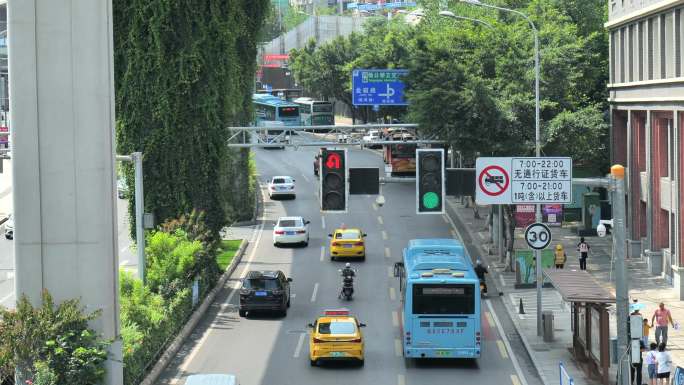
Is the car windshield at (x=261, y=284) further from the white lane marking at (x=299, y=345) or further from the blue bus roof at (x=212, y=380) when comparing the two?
the blue bus roof at (x=212, y=380)

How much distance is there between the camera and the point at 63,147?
92.6ft

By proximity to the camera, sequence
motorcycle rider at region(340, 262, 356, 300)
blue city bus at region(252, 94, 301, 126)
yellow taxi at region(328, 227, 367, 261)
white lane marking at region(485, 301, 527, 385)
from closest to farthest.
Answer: white lane marking at region(485, 301, 527, 385), motorcycle rider at region(340, 262, 356, 300), yellow taxi at region(328, 227, 367, 261), blue city bus at region(252, 94, 301, 126)

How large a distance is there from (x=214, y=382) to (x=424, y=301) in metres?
9.65

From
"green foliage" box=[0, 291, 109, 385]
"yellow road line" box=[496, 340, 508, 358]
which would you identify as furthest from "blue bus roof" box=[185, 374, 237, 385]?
"yellow road line" box=[496, 340, 508, 358]

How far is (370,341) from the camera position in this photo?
40.2 metres

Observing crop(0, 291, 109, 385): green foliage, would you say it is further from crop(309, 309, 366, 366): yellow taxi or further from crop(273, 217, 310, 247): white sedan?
crop(273, 217, 310, 247): white sedan

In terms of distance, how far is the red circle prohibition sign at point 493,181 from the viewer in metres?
35.4

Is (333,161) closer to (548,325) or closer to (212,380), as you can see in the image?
(212,380)

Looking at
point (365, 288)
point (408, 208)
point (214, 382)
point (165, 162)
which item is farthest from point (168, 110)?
point (408, 208)

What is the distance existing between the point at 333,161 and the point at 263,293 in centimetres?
1477

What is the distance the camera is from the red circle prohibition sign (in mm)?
35375

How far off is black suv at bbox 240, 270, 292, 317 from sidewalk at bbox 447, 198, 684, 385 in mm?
8441

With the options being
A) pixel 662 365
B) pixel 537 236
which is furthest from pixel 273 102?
pixel 662 365

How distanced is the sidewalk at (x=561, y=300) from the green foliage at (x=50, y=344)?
42.4ft
